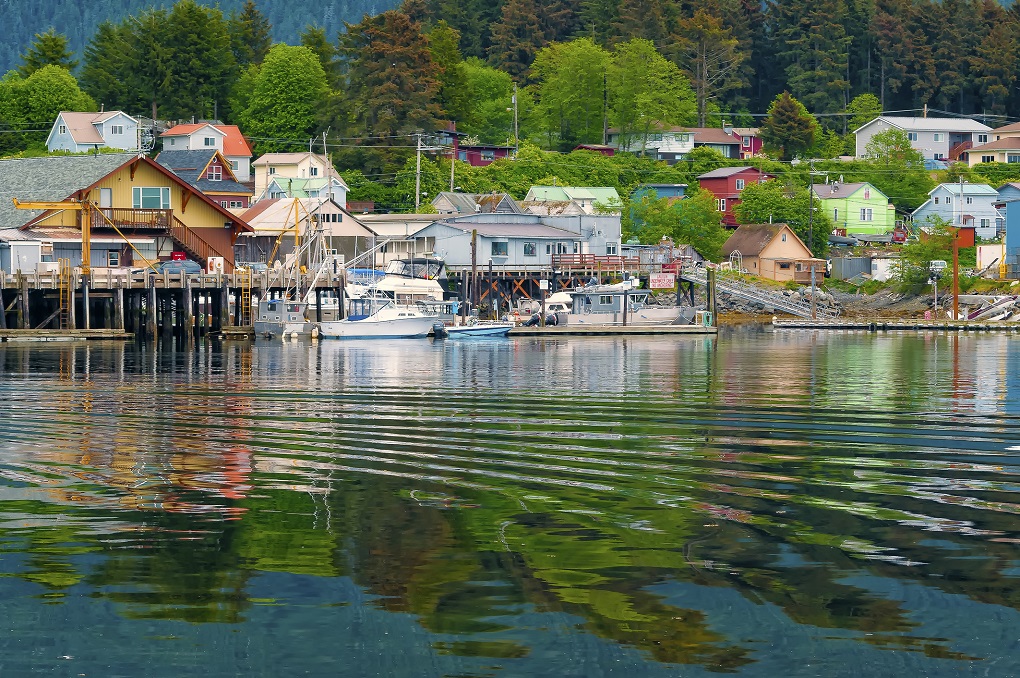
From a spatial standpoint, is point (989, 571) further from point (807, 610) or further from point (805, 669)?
point (805, 669)

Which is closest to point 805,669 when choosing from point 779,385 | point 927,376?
point 779,385

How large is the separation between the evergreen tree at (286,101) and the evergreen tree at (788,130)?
42.9m

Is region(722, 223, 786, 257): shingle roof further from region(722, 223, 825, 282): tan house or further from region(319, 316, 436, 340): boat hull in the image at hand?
region(319, 316, 436, 340): boat hull

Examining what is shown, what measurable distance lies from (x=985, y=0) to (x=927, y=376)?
13588 centimetres

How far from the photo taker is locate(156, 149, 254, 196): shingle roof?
11089cm

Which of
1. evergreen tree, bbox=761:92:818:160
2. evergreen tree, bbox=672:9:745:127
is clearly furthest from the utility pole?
evergreen tree, bbox=672:9:745:127

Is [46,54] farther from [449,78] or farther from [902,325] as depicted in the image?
[902,325]

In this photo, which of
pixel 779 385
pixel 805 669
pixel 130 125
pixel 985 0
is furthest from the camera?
pixel 985 0

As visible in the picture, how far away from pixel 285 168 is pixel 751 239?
3763cm

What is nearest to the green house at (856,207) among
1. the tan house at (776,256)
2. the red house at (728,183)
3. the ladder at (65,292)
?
the red house at (728,183)

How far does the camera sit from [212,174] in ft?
370

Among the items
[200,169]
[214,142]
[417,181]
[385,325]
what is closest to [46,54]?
[214,142]

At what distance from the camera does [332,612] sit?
13.2m

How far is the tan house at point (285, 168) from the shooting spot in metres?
115
